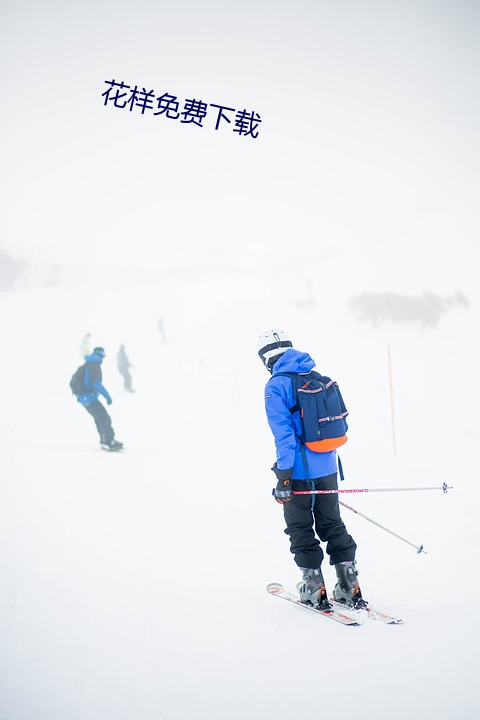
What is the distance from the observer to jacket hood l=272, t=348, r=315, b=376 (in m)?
3.02

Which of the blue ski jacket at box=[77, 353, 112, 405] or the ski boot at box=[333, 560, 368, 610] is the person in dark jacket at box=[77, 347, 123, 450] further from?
the ski boot at box=[333, 560, 368, 610]

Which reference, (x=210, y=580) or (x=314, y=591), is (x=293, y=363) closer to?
(x=314, y=591)

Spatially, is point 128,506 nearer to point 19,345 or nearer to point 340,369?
point 340,369

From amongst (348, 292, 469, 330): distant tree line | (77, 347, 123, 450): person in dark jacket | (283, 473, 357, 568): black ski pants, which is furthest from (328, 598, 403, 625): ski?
(348, 292, 469, 330): distant tree line

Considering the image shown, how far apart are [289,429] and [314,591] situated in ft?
4.05

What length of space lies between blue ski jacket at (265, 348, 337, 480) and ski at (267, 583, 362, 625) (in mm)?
962

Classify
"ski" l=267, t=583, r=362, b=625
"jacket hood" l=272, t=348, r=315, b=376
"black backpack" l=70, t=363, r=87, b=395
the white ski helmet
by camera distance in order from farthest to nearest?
"black backpack" l=70, t=363, r=87, b=395 < the white ski helmet < "jacket hood" l=272, t=348, r=315, b=376 < "ski" l=267, t=583, r=362, b=625

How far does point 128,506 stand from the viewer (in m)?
5.11

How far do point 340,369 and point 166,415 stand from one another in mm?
11619

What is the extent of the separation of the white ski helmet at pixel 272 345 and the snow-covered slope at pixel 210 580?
195 centimetres

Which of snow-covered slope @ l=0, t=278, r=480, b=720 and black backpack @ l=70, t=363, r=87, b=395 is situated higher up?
black backpack @ l=70, t=363, r=87, b=395

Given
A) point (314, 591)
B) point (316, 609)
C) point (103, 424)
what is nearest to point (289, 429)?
point (314, 591)

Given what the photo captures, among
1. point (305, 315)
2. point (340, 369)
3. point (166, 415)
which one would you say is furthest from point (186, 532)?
point (305, 315)

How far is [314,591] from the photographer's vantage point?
9.56ft
